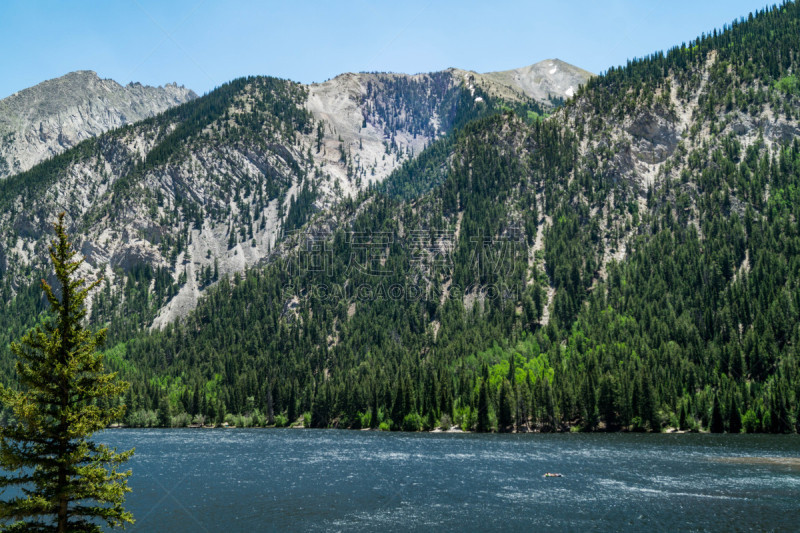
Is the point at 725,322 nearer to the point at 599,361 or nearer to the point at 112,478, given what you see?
the point at 599,361

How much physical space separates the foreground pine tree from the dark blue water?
38404 millimetres

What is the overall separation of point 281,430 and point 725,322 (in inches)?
5540

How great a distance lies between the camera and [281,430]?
7584 inches

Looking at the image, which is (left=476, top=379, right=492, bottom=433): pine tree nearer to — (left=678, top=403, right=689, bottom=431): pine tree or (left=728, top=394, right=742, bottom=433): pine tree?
(left=678, top=403, right=689, bottom=431): pine tree

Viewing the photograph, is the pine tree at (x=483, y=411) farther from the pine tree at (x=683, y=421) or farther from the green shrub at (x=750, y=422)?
the green shrub at (x=750, y=422)

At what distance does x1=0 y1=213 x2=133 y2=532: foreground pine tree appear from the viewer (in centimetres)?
2945

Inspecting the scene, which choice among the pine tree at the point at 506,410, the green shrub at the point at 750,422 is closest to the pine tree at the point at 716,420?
the green shrub at the point at 750,422

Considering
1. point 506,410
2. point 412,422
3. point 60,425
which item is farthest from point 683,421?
point 60,425

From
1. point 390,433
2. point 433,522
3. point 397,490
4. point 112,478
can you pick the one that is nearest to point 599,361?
point 390,433

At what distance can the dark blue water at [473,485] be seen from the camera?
68438mm

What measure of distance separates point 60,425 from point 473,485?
225 feet

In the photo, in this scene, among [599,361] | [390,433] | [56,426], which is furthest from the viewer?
[599,361]

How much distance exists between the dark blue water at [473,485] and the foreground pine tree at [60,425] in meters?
38.4

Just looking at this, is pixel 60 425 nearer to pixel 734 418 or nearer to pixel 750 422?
pixel 734 418
